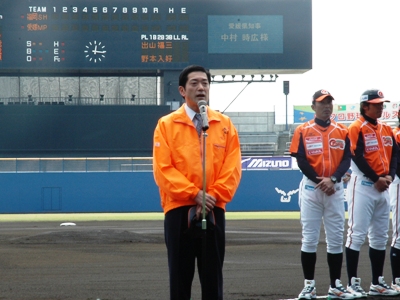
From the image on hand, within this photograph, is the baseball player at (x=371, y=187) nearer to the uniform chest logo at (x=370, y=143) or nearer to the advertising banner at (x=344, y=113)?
the uniform chest logo at (x=370, y=143)

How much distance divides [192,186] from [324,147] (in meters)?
2.54

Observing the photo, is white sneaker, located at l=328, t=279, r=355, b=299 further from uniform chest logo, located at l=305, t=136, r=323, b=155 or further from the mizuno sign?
the mizuno sign

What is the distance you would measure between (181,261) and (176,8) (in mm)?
23727

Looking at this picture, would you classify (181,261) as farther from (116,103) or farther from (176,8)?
(116,103)

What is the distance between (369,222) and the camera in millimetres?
7473

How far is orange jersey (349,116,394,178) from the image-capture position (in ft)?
24.7

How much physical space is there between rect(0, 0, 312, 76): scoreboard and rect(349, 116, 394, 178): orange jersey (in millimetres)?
21039

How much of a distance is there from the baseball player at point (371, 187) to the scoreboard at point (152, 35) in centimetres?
2100

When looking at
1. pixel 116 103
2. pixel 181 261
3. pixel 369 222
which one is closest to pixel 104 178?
pixel 116 103

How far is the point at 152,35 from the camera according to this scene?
2800 centimetres

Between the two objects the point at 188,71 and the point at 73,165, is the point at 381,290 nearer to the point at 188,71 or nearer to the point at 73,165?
the point at 188,71

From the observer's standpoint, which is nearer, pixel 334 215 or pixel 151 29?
pixel 334 215

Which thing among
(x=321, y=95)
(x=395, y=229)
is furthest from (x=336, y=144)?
(x=395, y=229)

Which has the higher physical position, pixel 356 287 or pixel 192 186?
pixel 192 186
